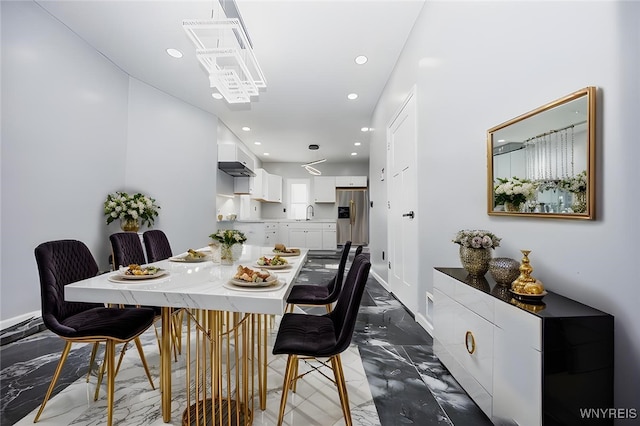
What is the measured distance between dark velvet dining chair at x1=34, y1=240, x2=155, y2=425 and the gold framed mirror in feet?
6.81

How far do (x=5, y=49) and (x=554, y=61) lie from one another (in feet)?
12.6

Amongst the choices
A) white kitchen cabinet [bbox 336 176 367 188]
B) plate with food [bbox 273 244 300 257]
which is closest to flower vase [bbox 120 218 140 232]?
plate with food [bbox 273 244 300 257]

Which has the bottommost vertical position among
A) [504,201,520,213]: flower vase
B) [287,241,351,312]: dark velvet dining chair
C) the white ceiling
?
[287,241,351,312]: dark velvet dining chair

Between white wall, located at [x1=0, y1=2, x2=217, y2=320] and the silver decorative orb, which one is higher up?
white wall, located at [x1=0, y1=2, x2=217, y2=320]

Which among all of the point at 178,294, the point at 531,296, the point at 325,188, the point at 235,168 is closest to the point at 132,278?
the point at 178,294

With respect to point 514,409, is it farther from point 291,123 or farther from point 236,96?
point 291,123

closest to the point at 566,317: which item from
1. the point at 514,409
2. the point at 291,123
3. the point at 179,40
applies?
the point at 514,409

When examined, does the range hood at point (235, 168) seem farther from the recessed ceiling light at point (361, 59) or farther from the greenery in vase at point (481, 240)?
the greenery in vase at point (481, 240)

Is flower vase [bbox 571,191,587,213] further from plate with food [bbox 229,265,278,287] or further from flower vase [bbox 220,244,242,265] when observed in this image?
flower vase [bbox 220,244,242,265]

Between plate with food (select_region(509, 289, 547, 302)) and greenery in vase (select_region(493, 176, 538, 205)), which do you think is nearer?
plate with food (select_region(509, 289, 547, 302))

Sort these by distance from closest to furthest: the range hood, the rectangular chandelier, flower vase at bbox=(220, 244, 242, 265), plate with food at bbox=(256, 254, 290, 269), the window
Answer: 1. plate with food at bbox=(256, 254, 290, 269)
2. flower vase at bbox=(220, 244, 242, 265)
3. the rectangular chandelier
4. the range hood
5. the window

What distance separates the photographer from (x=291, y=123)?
555 cm

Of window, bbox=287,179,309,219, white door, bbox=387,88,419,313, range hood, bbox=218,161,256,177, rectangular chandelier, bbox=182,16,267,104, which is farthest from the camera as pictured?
window, bbox=287,179,309,219

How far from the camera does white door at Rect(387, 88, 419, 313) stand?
274 cm
